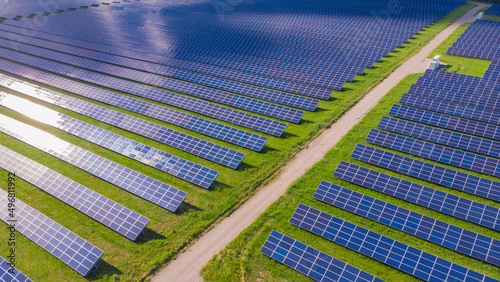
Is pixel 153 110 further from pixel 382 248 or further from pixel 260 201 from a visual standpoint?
pixel 382 248

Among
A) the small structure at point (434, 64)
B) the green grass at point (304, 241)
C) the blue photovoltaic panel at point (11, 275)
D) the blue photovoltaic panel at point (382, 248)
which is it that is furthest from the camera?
the small structure at point (434, 64)

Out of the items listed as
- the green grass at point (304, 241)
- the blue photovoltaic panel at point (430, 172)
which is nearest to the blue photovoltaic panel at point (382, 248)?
the green grass at point (304, 241)

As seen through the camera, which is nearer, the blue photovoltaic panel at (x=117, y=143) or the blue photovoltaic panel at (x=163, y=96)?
the blue photovoltaic panel at (x=117, y=143)

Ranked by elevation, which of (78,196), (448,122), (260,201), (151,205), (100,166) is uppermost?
(100,166)

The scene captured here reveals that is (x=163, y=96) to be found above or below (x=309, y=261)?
above

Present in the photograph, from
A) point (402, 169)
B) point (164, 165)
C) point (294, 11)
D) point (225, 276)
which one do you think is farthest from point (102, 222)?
point (294, 11)

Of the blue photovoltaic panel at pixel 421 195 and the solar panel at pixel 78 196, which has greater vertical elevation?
the solar panel at pixel 78 196

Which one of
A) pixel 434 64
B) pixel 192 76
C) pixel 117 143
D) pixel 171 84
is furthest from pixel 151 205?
pixel 434 64

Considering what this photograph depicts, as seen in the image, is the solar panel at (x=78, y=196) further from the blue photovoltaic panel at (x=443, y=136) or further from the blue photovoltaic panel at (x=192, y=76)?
the blue photovoltaic panel at (x=443, y=136)

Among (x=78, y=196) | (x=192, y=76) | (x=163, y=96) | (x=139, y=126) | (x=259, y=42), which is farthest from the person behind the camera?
(x=259, y=42)
